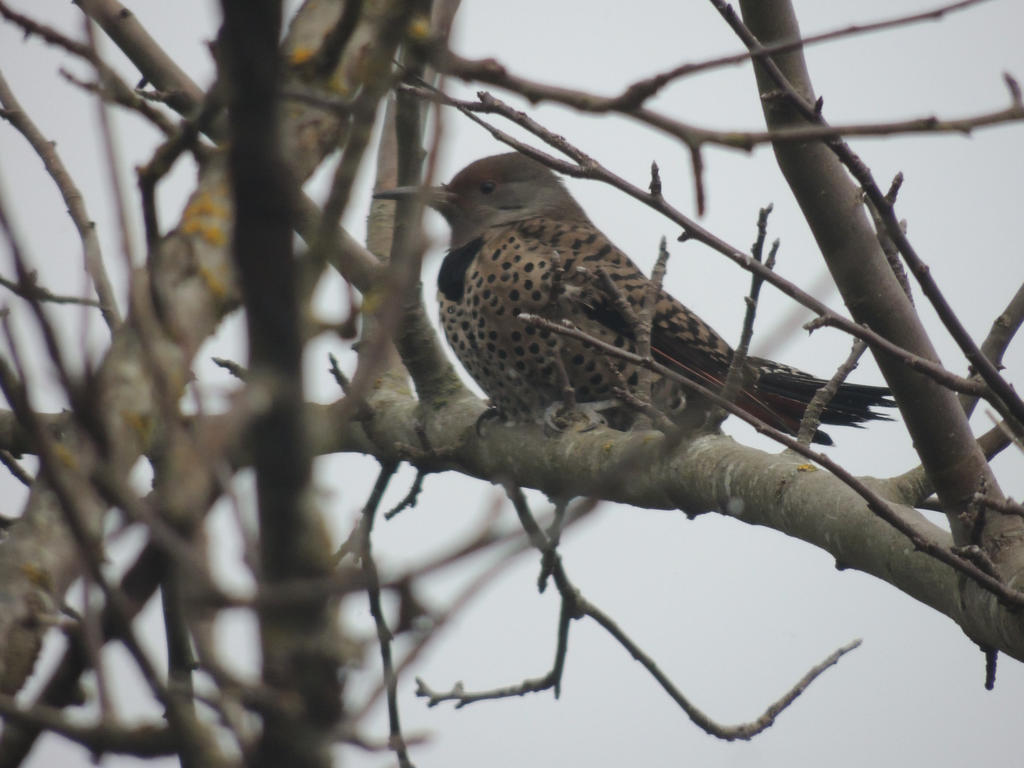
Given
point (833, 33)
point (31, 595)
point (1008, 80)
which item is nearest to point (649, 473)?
point (1008, 80)

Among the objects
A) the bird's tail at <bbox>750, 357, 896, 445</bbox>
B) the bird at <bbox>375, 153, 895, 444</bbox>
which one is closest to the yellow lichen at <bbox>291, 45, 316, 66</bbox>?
the bird at <bbox>375, 153, 895, 444</bbox>

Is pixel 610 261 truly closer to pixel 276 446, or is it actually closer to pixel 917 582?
pixel 917 582

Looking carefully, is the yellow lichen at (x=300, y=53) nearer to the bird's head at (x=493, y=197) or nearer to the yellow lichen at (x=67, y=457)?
the yellow lichen at (x=67, y=457)

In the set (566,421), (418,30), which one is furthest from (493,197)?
(418,30)

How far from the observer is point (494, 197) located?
6559mm

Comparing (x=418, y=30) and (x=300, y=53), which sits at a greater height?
(x=300, y=53)

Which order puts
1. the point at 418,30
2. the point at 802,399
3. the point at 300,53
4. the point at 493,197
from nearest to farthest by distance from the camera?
the point at 418,30 → the point at 300,53 → the point at 802,399 → the point at 493,197

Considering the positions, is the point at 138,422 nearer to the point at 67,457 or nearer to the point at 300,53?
the point at 67,457

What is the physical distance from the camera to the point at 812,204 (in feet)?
10.4

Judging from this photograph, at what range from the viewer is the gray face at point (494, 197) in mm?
6484

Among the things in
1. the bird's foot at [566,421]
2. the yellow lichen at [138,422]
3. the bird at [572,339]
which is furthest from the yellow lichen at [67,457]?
the bird at [572,339]

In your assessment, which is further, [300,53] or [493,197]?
[493,197]

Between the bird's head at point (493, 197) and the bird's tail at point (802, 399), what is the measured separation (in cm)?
180

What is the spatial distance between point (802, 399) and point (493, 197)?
224cm
